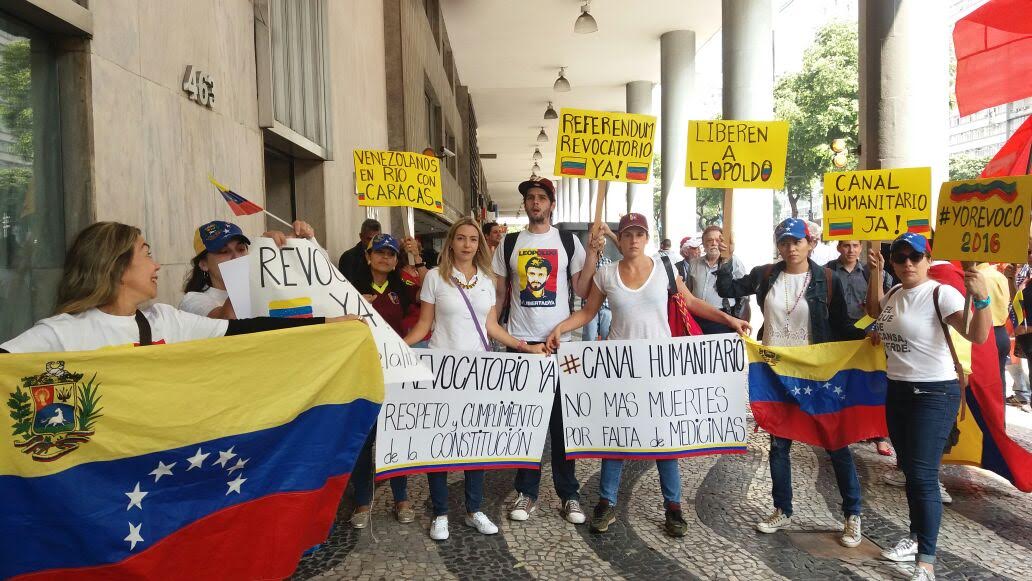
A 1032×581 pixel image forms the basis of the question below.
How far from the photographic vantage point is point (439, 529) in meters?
4.72

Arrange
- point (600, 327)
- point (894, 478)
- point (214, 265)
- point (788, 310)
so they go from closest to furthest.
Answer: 1. point (214, 265)
2. point (788, 310)
3. point (894, 478)
4. point (600, 327)

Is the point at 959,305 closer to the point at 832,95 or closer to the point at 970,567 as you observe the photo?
the point at 970,567

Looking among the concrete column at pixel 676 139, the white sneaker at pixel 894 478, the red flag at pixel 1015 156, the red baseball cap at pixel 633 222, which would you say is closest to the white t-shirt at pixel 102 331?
the red baseball cap at pixel 633 222

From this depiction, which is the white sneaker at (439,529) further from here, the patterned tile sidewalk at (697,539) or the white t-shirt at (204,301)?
the white t-shirt at (204,301)

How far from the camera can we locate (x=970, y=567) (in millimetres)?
4242

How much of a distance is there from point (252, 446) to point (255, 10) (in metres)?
4.79

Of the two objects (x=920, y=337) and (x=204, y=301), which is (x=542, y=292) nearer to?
(x=204, y=301)

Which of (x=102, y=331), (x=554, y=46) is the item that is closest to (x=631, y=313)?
(x=102, y=331)

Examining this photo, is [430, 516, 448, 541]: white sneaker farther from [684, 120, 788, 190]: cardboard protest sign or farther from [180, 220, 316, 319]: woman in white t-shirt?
[684, 120, 788, 190]: cardboard protest sign

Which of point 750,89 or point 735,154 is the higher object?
point 750,89

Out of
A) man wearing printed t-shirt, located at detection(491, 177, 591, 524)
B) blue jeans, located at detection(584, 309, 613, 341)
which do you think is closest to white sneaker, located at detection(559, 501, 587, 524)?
man wearing printed t-shirt, located at detection(491, 177, 591, 524)

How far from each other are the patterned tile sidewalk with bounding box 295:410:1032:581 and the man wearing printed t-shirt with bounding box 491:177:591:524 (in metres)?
0.19

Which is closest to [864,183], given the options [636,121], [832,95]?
[636,121]

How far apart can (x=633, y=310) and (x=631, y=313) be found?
0.08ft
